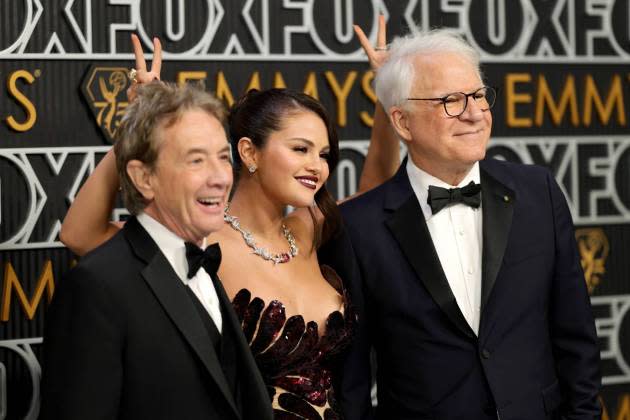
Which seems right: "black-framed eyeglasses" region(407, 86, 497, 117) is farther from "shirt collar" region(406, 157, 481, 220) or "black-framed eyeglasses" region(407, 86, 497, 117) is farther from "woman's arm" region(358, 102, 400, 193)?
"woman's arm" region(358, 102, 400, 193)

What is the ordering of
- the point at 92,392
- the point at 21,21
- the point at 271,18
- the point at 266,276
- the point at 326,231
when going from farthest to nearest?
1. the point at 271,18
2. the point at 21,21
3. the point at 326,231
4. the point at 266,276
5. the point at 92,392

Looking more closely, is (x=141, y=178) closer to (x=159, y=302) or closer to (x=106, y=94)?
(x=159, y=302)

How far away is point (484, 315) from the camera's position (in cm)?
275

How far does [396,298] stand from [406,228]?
0.21 metres

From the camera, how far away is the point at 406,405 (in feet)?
9.24

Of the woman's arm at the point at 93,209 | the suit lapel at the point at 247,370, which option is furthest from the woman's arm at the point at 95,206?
the suit lapel at the point at 247,370

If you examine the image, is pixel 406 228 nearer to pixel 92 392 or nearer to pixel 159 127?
pixel 159 127

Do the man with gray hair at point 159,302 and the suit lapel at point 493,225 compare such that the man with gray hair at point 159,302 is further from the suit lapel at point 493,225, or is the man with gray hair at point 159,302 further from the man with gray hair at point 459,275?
the suit lapel at point 493,225

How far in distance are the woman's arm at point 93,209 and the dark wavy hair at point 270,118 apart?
359 millimetres

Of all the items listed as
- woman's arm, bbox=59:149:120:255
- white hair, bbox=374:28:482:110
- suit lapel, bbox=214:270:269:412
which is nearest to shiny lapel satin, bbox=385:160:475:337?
white hair, bbox=374:28:482:110

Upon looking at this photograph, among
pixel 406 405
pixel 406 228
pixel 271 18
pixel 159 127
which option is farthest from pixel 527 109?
pixel 159 127

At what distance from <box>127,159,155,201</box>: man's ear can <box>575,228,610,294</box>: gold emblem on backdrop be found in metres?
2.58

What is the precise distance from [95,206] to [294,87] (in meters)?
1.28

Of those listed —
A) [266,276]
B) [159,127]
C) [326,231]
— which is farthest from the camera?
A: [326,231]
